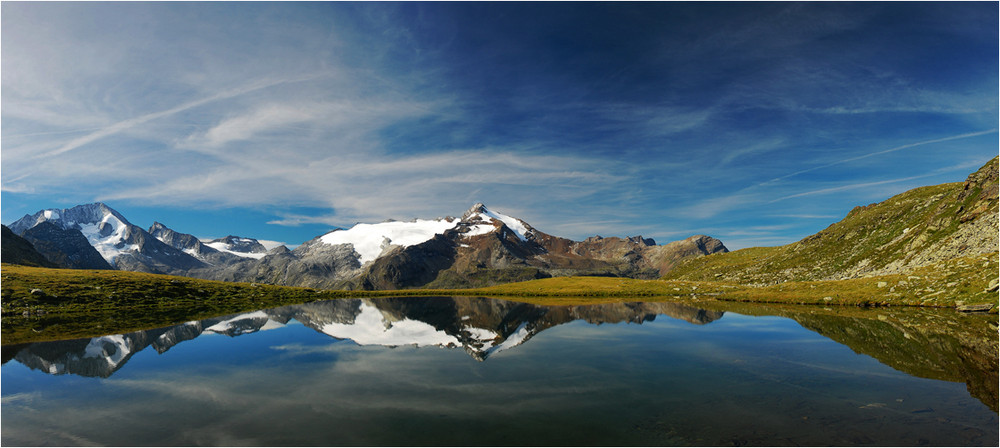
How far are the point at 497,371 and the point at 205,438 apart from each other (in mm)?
16107

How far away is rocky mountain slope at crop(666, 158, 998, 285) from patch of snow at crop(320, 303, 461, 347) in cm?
8785

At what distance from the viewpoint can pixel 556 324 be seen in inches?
2180

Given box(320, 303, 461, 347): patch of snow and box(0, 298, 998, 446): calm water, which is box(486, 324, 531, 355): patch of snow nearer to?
box(0, 298, 998, 446): calm water

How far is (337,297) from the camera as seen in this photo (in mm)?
146875

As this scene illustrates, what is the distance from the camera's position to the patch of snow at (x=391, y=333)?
141ft

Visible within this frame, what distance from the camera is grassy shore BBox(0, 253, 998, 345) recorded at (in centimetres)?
5319

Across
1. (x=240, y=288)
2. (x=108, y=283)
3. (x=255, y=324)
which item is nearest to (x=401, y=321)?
(x=255, y=324)

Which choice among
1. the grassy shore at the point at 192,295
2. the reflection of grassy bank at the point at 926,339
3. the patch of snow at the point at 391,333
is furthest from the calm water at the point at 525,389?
the grassy shore at the point at 192,295

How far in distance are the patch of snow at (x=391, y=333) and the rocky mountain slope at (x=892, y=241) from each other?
87847 mm

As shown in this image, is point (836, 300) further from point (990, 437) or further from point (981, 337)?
point (990, 437)

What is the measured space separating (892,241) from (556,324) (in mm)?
113041

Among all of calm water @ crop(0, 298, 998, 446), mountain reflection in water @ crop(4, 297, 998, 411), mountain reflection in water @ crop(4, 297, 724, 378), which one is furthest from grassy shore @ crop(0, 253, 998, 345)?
calm water @ crop(0, 298, 998, 446)

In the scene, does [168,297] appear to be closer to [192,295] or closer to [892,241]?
[192,295]

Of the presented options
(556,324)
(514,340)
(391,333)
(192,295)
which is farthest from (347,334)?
(192,295)
